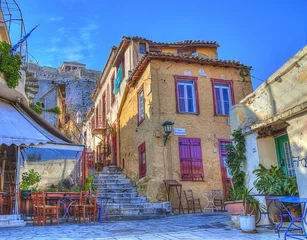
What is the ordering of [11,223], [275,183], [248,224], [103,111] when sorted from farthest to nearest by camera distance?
[103,111] < [11,223] < [275,183] < [248,224]

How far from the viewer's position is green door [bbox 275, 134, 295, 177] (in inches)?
266

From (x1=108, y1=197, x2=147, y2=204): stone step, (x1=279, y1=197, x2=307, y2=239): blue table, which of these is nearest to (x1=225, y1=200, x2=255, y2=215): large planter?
(x1=279, y1=197, x2=307, y2=239): blue table

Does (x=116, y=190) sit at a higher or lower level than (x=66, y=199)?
higher

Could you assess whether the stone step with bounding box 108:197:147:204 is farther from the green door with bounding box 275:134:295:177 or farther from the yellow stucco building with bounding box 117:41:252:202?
the green door with bounding box 275:134:295:177

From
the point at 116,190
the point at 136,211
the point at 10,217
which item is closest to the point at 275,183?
the point at 136,211

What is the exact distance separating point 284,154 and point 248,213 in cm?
145

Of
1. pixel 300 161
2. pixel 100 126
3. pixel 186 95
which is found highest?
pixel 100 126

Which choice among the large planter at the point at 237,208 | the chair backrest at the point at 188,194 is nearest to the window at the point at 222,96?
the chair backrest at the point at 188,194

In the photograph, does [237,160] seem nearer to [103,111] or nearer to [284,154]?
[284,154]

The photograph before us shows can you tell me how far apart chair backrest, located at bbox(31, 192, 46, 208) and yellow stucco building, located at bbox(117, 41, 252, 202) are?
4.89 meters

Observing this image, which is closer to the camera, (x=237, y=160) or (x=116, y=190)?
(x=237, y=160)

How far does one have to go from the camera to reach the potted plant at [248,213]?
20.6 ft

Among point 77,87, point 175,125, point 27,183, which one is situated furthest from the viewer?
point 77,87

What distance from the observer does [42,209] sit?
9188 mm
